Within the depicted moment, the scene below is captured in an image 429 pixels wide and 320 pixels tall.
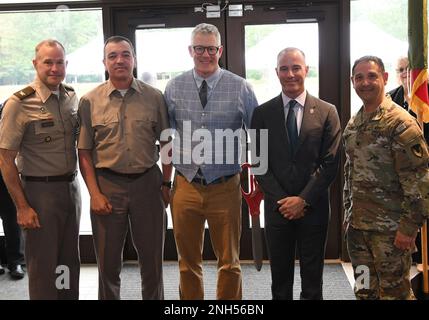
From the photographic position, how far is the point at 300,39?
391 cm

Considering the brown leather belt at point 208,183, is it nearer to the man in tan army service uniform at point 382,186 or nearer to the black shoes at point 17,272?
the man in tan army service uniform at point 382,186

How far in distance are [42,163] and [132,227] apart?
592 mm

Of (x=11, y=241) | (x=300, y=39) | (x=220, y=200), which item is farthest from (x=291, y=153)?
(x=11, y=241)

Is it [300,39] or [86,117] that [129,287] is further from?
[300,39]

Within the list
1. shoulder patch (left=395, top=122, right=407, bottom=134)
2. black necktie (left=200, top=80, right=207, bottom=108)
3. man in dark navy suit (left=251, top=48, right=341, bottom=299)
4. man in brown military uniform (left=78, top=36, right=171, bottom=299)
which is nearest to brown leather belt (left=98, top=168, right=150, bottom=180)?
man in brown military uniform (left=78, top=36, right=171, bottom=299)

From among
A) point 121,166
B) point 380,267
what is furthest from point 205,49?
point 380,267

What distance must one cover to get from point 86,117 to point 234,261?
1.13 metres

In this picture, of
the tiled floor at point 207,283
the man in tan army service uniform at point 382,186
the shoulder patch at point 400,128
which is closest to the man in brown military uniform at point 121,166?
the tiled floor at point 207,283

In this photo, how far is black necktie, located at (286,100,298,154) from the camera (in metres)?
2.52

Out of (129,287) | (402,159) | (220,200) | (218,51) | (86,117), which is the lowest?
(129,287)

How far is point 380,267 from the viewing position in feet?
7.75
